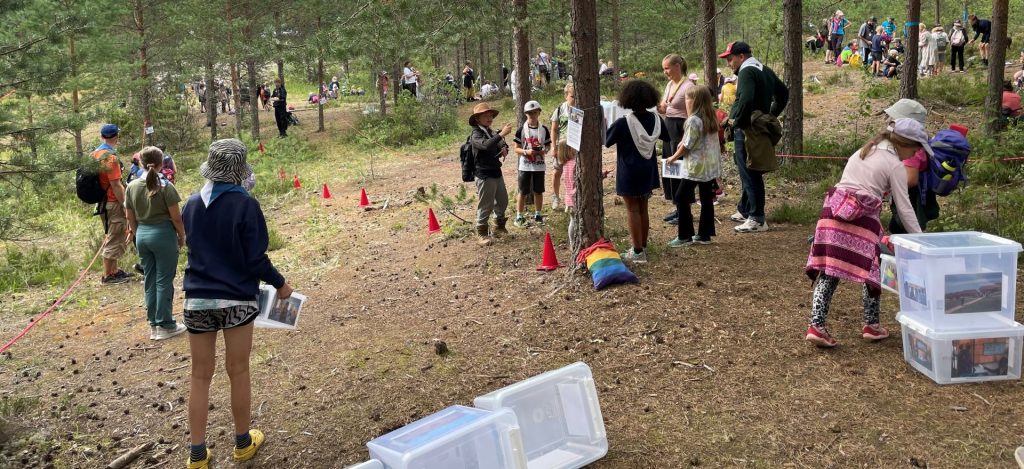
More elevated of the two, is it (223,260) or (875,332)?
(223,260)

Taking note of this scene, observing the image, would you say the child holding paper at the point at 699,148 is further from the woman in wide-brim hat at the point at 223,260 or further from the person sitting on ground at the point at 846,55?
the person sitting on ground at the point at 846,55

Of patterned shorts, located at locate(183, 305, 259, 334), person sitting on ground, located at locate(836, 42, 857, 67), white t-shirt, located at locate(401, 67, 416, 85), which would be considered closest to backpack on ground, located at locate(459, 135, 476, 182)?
patterned shorts, located at locate(183, 305, 259, 334)

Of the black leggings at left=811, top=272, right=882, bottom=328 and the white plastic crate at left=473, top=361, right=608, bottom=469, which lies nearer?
the white plastic crate at left=473, top=361, right=608, bottom=469

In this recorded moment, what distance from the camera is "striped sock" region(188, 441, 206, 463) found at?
13.9 feet

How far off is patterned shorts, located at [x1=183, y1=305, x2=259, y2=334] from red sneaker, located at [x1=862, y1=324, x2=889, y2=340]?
390 cm

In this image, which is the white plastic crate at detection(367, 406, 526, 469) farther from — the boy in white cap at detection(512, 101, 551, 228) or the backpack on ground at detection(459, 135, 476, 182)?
the boy in white cap at detection(512, 101, 551, 228)

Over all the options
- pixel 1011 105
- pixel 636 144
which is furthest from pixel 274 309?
pixel 1011 105

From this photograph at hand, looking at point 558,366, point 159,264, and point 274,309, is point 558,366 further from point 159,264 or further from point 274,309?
point 159,264

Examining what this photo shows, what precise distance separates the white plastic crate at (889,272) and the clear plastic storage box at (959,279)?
1.69 ft

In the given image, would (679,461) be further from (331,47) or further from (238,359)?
(331,47)

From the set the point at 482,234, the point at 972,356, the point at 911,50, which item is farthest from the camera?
the point at 911,50

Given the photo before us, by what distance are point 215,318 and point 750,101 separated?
18.1 feet

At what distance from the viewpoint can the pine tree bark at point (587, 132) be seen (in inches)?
247

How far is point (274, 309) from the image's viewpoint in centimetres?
429
